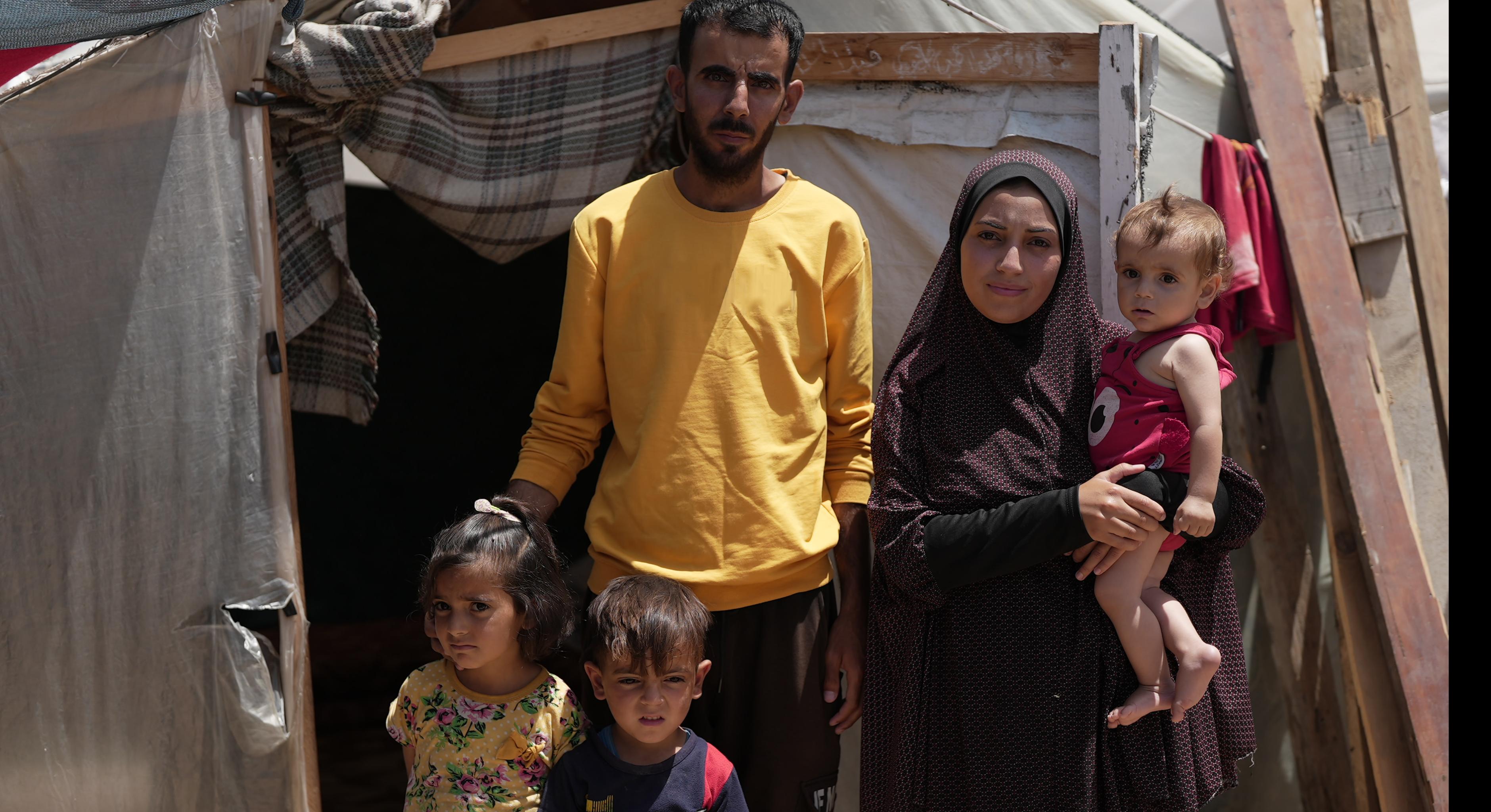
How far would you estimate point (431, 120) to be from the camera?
9.58 ft

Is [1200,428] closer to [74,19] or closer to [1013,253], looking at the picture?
[1013,253]

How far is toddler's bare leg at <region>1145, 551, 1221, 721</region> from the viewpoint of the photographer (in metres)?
1.96

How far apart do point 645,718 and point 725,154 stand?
1.07m

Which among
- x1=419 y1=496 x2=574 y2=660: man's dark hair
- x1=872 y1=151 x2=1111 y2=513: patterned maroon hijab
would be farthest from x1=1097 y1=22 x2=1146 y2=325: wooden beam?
x1=419 y1=496 x2=574 y2=660: man's dark hair

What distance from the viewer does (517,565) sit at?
217cm

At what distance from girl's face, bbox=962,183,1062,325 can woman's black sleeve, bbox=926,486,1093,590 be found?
0.35 metres

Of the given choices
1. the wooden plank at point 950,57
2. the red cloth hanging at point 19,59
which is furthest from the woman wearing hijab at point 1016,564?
the red cloth hanging at point 19,59

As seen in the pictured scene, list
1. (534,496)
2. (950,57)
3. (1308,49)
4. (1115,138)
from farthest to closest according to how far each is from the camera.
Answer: (1308,49), (950,57), (1115,138), (534,496)

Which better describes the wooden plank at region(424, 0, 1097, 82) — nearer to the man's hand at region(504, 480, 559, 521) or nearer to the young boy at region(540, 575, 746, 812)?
the man's hand at region(504, 480, 559, 521)

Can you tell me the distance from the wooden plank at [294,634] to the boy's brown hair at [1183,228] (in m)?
1.83

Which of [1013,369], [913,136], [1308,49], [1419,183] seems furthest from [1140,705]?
[1308,49]

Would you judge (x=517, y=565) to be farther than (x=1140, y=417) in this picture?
Yes

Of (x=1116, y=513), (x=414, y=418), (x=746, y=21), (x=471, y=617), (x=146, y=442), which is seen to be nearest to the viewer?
(x=1116, y=513)

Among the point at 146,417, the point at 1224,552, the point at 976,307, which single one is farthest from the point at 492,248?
the point at 1224,552
